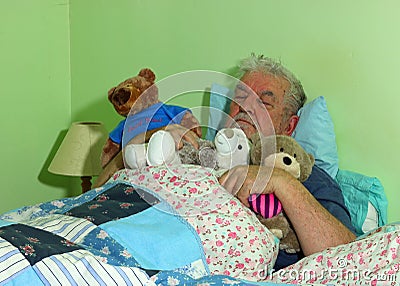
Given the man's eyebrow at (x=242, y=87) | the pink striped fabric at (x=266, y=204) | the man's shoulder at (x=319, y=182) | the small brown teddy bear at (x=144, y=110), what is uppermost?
the man's eyebrow at (x=242, y=87)

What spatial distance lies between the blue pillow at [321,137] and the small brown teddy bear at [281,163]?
185mm

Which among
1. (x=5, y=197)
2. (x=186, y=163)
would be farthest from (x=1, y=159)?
(x=186, y=163)

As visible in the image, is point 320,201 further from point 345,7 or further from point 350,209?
point 345,7

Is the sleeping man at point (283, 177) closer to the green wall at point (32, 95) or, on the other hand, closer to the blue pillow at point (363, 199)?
the blue pillow at point (363, 199)

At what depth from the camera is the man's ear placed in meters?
1.94

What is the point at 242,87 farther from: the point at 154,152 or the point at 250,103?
the point at 154,152

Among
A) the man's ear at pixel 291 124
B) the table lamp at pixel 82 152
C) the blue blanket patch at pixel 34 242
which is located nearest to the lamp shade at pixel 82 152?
the table lamp at pixel 82 152

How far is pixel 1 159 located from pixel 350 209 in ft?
4.32

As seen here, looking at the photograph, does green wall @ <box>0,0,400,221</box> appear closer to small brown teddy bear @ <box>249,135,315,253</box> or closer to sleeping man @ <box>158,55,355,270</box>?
sleeping man @ <box>158,55,355,270</box>

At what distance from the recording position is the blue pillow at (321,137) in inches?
73.2

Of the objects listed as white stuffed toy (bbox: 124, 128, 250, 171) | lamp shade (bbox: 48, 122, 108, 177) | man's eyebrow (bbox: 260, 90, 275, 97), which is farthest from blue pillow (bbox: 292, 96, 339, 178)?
lamp shade (bbox: 48, 122, 108, 177)

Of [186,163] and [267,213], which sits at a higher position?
[186,163]

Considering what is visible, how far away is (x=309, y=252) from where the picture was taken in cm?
161

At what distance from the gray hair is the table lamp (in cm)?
65
